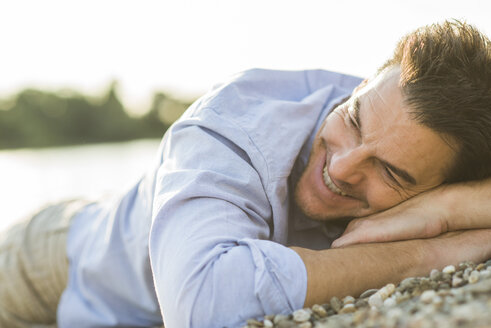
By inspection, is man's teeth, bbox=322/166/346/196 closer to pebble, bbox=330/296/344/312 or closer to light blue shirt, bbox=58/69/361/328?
light blue shirt, bbox=58/69/361/328

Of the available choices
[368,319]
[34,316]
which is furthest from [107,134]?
[368,319]

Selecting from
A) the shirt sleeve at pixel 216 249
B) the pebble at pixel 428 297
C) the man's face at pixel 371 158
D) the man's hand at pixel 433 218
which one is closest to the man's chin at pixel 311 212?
the man's face at pixel 371 158

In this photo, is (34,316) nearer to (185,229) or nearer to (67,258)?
(67,258)

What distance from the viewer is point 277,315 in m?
1.53

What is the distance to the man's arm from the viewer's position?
1.64 meters

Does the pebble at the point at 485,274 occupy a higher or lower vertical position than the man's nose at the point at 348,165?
lower

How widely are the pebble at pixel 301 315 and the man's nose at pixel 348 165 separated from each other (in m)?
0.86

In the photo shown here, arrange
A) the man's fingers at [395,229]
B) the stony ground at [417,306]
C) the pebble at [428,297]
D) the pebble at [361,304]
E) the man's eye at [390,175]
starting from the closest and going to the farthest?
the stony ground at [417,306] → the pebble at [428,297] → the pebble at [361,304] → the man's fingers at [395,229] → the man's eye at [390,175]

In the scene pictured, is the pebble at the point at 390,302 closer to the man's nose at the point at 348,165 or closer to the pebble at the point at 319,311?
the pebble at the point at 319,311

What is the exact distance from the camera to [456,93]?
83.2 inches

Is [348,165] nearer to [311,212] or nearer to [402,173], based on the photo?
[402,173]

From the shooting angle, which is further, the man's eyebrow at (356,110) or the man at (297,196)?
the man's eyebrow at (356,110)

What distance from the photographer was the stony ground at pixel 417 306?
43.7 inches

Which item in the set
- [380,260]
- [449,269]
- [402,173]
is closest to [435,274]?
[449,269]
